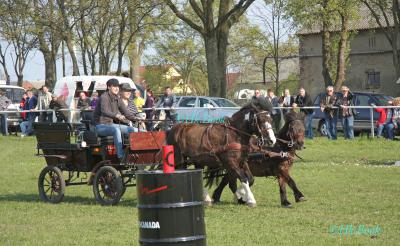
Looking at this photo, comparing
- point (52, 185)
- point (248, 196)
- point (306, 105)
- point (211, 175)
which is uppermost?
point (306, 105)

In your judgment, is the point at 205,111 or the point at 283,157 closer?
the point at 283,157

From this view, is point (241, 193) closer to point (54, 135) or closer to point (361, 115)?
point (54, 135)

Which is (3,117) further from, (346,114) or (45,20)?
(346,114)

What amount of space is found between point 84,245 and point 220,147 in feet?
12.4

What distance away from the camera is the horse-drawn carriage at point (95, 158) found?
1391 cm

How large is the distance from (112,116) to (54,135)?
1.39m

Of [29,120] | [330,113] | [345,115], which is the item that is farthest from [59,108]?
[345,115]

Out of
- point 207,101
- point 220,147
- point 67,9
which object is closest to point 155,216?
point 220,147

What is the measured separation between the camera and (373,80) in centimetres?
7025

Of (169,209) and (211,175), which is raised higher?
(169,209)

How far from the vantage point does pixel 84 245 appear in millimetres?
10141

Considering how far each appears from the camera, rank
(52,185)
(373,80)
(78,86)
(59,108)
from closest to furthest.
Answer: (52,185) < (59,108) < (78,86) < (373,80)

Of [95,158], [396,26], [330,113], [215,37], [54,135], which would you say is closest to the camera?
[95,158]

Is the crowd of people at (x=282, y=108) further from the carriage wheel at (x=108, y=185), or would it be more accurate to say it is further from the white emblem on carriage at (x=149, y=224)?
the white emblem on carriage at (x=149, y=224)
